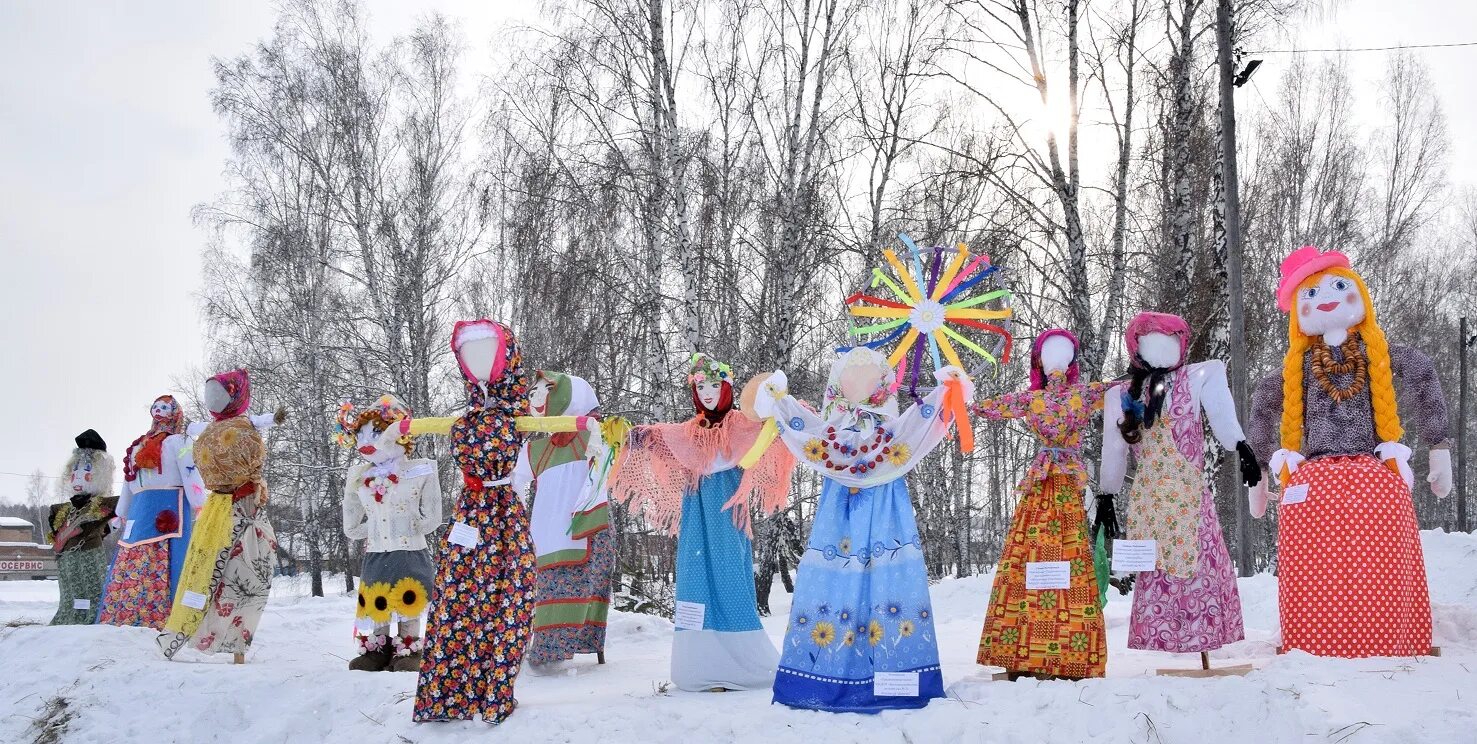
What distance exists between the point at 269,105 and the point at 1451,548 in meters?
16.9

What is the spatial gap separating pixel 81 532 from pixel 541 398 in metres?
4.67

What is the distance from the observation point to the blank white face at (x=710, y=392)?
599 centimetres

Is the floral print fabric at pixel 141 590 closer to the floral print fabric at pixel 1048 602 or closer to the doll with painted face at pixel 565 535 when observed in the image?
the doll with painted face at pixel 565 535

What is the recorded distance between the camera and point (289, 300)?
56.3 feet

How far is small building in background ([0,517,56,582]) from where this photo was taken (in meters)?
18.5

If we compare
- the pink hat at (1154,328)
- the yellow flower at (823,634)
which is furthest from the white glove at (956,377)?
the yellow flower at (823,634)

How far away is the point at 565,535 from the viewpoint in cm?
659

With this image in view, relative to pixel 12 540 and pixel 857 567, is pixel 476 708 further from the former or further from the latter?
pixel 12 540

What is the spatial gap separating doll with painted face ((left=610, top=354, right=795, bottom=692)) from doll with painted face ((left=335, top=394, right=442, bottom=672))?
4.82ft

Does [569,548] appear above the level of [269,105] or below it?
below

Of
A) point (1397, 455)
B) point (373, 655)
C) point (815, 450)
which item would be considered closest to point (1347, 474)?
point (1397, 455)

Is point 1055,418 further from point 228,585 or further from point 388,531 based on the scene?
point 228,585

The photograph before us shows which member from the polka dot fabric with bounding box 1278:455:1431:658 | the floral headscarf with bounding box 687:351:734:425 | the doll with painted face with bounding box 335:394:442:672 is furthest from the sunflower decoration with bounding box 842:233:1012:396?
the doll with painted face with bounding box 335:394:442:672

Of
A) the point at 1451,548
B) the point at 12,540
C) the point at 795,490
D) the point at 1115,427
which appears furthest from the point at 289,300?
the point at 1451,548
